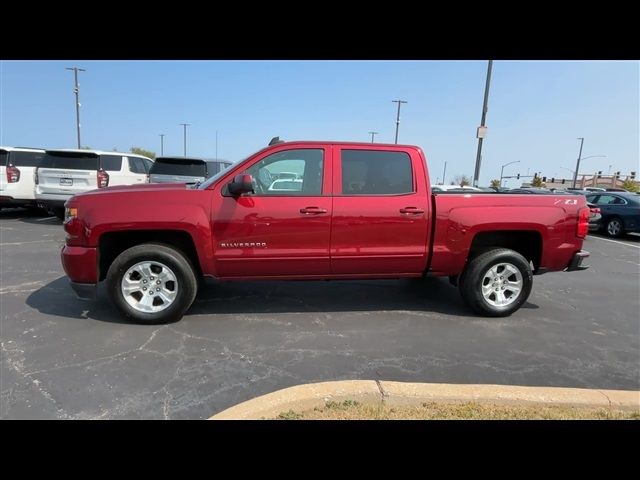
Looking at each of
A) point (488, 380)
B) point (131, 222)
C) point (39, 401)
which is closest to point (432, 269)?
point (488, 380)

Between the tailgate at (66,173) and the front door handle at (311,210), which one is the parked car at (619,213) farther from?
the tailgate at (66,173)

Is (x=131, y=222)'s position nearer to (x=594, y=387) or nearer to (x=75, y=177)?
(x=594, y=387)

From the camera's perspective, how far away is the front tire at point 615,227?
13.0 meters

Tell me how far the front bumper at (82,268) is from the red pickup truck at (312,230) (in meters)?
0.01

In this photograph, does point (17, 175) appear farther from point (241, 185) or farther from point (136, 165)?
point (241, 185)

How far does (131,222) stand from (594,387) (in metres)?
4.37

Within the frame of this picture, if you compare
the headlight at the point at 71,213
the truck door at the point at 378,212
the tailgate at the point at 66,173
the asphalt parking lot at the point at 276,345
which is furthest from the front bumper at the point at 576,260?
the tailgate at the point at 66,173

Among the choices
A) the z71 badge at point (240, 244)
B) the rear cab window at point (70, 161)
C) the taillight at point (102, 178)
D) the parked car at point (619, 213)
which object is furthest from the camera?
the parked car at point (619, 213)

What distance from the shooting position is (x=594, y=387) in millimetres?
3127

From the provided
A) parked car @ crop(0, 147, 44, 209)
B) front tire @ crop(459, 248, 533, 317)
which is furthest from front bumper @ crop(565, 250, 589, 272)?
parked car @ crop(0, 147, 44, 209)

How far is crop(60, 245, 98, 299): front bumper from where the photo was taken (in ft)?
12.7

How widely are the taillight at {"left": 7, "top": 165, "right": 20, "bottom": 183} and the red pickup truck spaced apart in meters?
8.29

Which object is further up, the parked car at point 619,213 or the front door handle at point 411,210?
the front door handle at point 411,210

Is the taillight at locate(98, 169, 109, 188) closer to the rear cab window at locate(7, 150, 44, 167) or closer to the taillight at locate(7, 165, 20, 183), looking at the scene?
the rear cab window at locate(7, 150, 44, 167)
